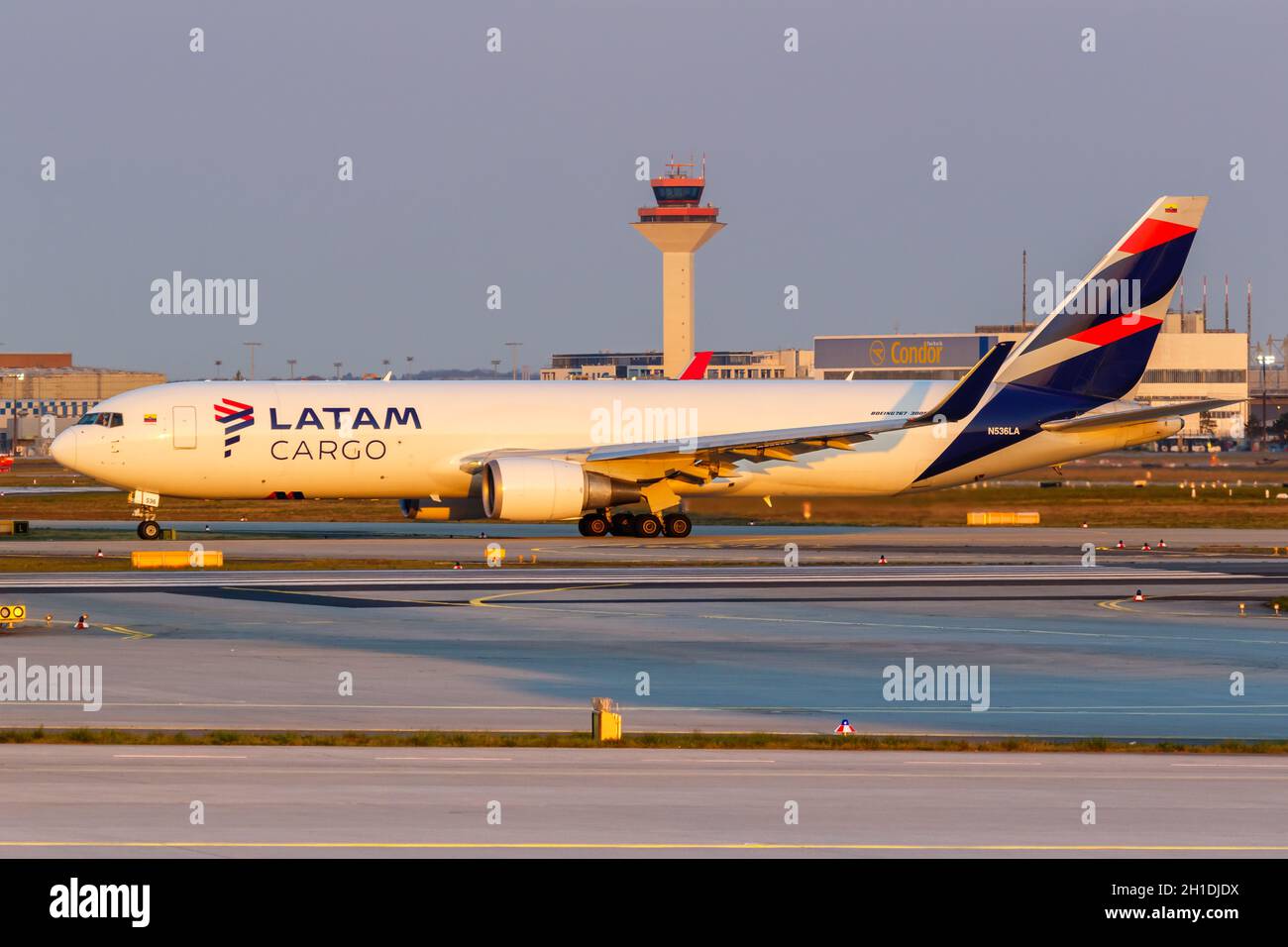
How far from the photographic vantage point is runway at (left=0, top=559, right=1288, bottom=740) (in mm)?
20922

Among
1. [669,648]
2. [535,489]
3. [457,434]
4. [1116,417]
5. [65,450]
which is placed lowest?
[669,648]

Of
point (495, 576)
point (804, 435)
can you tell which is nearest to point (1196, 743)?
point (495, 576)

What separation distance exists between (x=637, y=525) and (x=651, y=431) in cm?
316

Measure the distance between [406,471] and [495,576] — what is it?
13023 mm

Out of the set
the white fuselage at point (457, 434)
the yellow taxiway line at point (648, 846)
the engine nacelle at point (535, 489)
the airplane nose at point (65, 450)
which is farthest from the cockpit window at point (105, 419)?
the yellow taxiway line at point (648, 846)

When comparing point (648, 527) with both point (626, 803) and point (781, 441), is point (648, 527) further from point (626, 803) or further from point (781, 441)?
point (626, 803)

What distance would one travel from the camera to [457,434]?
5222 centimetres

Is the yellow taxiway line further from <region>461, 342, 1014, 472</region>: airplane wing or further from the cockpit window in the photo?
the cockpit window

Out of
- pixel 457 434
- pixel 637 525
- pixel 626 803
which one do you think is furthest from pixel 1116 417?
pixel 626 803

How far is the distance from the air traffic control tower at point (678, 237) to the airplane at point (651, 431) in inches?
5134

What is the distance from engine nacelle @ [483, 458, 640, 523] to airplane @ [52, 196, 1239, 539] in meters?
0.06

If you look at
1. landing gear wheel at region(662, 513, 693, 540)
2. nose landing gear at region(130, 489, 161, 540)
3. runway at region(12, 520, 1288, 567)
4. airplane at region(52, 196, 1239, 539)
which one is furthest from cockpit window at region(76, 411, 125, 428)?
landing gear wheel at region(662, 513, 693, 540)

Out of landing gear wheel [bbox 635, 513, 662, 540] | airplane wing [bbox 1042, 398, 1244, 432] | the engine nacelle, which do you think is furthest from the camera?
landing gear wheel [bbox 635, 513, 662, 540]
